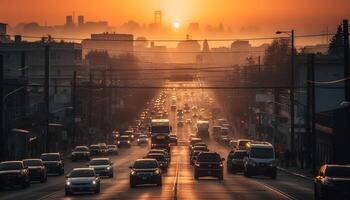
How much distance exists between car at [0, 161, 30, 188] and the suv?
19092 mm

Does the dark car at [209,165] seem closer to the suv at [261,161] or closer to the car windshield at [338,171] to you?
the suv at [261,161]

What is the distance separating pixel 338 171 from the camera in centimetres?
4294

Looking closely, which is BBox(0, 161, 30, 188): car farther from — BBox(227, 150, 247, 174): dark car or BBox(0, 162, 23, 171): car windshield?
BBox(227, 150, 247, 174): dark car

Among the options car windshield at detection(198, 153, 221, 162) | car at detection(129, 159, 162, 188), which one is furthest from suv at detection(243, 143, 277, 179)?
car at detection(129, 159, 162, 188)

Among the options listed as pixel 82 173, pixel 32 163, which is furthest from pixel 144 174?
pixel 32 163

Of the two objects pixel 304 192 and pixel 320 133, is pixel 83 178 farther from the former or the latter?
pixel 320 133

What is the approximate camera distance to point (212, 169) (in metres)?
67.8

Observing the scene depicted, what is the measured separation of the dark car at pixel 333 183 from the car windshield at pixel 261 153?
2599 cm

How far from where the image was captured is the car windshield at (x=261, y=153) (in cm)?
6981

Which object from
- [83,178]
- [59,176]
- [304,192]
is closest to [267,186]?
[304,192]

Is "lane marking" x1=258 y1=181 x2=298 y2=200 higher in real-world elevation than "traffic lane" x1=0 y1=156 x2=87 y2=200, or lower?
higher

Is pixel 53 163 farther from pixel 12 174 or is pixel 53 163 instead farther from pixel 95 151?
pixel 95 151

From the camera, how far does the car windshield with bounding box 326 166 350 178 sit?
1678 inches

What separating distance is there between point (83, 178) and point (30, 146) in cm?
6730
